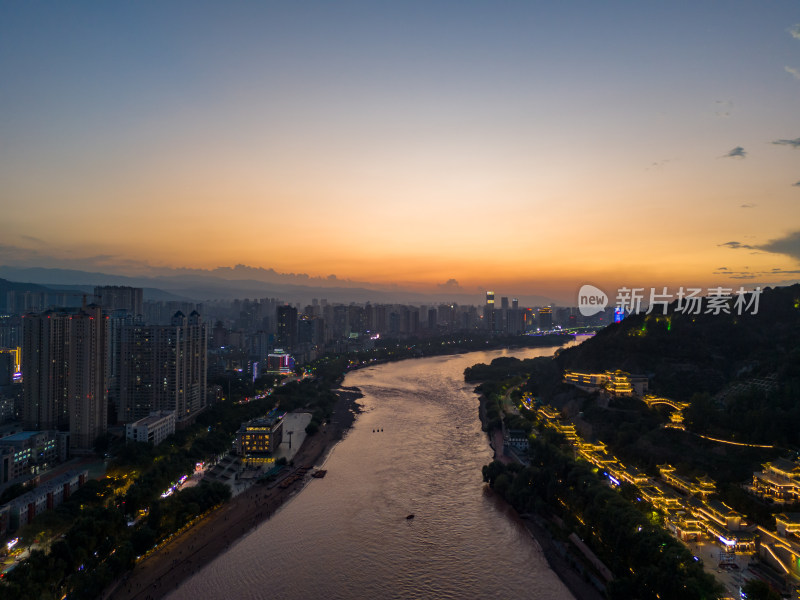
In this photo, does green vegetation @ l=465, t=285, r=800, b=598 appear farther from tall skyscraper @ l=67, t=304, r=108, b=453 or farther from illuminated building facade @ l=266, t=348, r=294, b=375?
illuminated building facade @ l=266, t=348, r=294, b=375

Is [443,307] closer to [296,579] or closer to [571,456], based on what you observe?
[571,456]

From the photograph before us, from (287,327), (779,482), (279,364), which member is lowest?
(279,364)

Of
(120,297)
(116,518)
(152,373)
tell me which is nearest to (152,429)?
(152,373)

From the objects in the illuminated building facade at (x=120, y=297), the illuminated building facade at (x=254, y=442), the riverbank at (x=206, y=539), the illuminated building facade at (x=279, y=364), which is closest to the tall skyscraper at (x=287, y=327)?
the illuminated building facade at (x=279, y=364)

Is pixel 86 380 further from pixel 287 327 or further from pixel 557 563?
pixel 287 327

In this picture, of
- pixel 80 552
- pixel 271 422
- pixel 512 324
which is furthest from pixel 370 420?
pixel 512 324

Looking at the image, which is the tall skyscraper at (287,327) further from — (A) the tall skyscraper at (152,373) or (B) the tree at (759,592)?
(B) the tree at (759,592)
